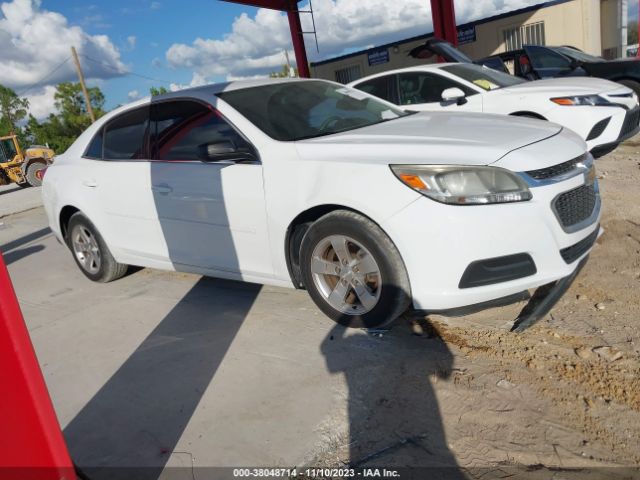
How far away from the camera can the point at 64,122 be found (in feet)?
151

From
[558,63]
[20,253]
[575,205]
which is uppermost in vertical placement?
[558,63]

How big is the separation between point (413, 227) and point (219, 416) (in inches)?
52.9

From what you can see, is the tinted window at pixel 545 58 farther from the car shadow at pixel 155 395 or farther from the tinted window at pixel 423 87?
the car shadow at pixel 155 395

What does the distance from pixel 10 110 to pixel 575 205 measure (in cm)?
5496

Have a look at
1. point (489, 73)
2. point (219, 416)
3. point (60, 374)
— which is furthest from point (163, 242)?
point (489, 73)

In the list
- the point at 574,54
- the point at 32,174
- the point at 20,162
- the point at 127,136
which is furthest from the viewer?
the point at 20,162

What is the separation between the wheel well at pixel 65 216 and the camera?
4.88 metres

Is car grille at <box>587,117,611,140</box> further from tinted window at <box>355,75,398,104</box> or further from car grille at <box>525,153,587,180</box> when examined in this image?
car grille at <box>525,153,587,180</box>

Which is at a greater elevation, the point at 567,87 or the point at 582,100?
the point at 567,87

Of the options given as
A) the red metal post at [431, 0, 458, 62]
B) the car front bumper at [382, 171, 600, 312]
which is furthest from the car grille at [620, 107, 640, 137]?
the red metal post at [431, 0, 458, 62]

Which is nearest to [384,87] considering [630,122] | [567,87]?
[567,87]

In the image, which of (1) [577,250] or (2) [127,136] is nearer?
(1) [577,250]

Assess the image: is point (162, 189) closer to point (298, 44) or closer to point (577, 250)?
point (577, 250)

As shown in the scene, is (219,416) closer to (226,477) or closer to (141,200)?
(226,477)
